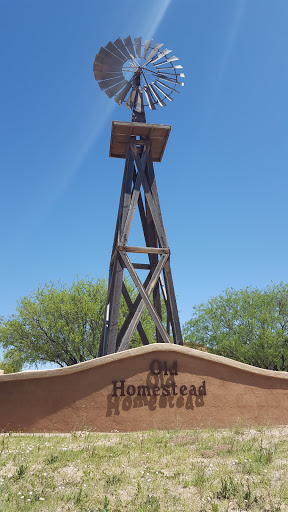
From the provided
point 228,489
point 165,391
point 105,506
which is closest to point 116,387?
point 165,391

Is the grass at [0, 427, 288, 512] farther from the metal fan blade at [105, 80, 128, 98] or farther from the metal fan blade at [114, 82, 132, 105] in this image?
the metal fan blade at [105, 80, 128, 98]

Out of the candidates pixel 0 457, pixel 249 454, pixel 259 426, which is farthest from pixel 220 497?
pixel 259 426

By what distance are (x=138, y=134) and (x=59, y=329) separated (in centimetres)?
1466

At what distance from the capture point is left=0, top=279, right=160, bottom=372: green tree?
81.3 ft

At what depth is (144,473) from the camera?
6.37m

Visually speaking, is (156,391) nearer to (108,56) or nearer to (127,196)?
(127,196)

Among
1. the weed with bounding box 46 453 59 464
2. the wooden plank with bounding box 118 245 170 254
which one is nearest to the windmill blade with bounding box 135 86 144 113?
the wooden plank with bounding box 118 245 170 254

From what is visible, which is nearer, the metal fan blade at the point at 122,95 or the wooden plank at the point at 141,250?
the wooden plank at the point at 141,250

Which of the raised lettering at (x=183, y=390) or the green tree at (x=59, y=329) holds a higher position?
the green tree at (x=59, y=329)

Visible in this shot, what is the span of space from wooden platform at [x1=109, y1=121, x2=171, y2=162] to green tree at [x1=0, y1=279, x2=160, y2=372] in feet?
41.4

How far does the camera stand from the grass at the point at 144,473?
538 cm

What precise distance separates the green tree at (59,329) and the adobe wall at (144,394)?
15021 mm

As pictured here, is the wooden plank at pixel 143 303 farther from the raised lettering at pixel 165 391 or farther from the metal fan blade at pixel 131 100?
the metal fan blade at pixel 131 100

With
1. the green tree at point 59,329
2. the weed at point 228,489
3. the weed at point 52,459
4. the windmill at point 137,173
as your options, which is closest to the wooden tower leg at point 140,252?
the windmill at point 137,173
